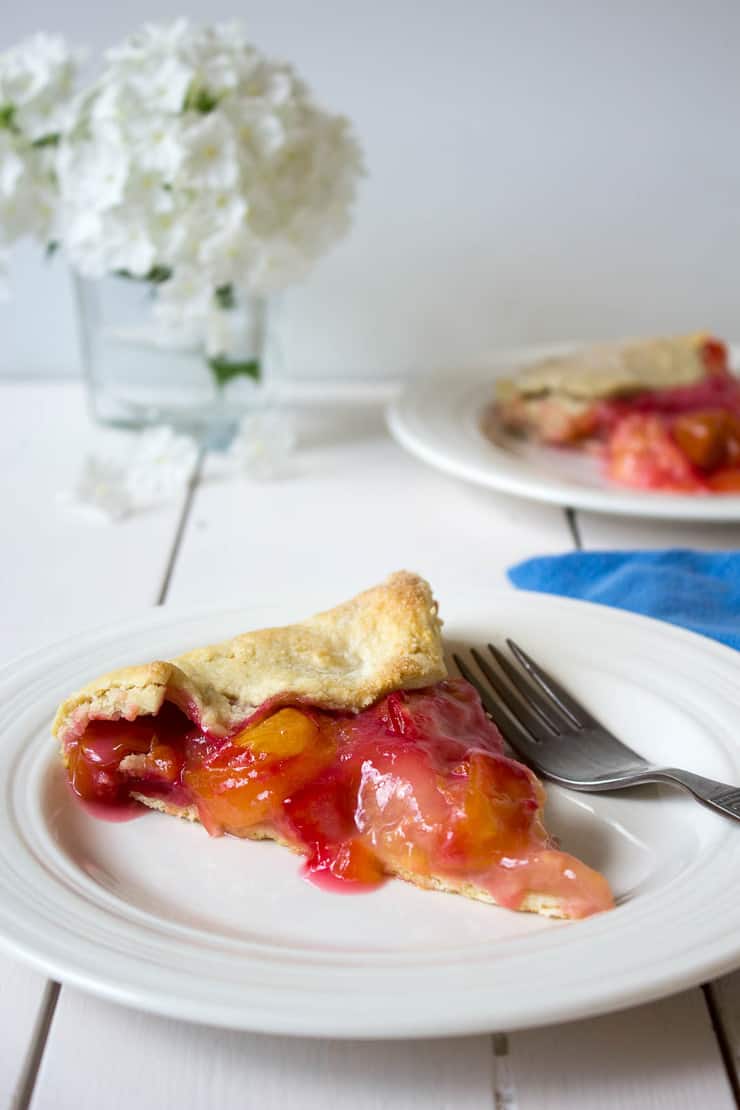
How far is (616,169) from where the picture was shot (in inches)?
105

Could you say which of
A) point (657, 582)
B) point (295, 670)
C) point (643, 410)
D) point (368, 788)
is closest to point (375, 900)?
point (368, 788)

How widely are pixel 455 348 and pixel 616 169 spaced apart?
1.67 feet

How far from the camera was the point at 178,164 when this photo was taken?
2.01 metres

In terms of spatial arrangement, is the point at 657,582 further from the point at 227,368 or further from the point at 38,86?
the point at 38,86

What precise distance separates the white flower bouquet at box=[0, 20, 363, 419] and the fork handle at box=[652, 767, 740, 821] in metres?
1.30

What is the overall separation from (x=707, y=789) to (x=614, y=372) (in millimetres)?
1379

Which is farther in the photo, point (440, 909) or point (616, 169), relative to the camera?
point (616, 169)

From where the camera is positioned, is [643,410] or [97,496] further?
[643,410]

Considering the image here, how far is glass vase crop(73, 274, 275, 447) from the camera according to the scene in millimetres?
2268

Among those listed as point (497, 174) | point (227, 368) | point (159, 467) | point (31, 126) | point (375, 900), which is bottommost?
point (375, 900)

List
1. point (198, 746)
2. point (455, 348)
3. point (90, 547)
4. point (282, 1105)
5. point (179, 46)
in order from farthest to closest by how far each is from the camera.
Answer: point (455, 348)
point (179, 46)
point (90, 547)
point (198, 746)
point (282, 1105)

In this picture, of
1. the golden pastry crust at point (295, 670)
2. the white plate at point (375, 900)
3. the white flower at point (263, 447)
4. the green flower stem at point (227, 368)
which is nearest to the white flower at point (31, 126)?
the green flower stem at point (227, 368)

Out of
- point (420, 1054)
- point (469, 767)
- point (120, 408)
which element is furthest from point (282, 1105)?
point (120, 408)

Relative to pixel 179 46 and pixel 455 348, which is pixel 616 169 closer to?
pixel 455 348
